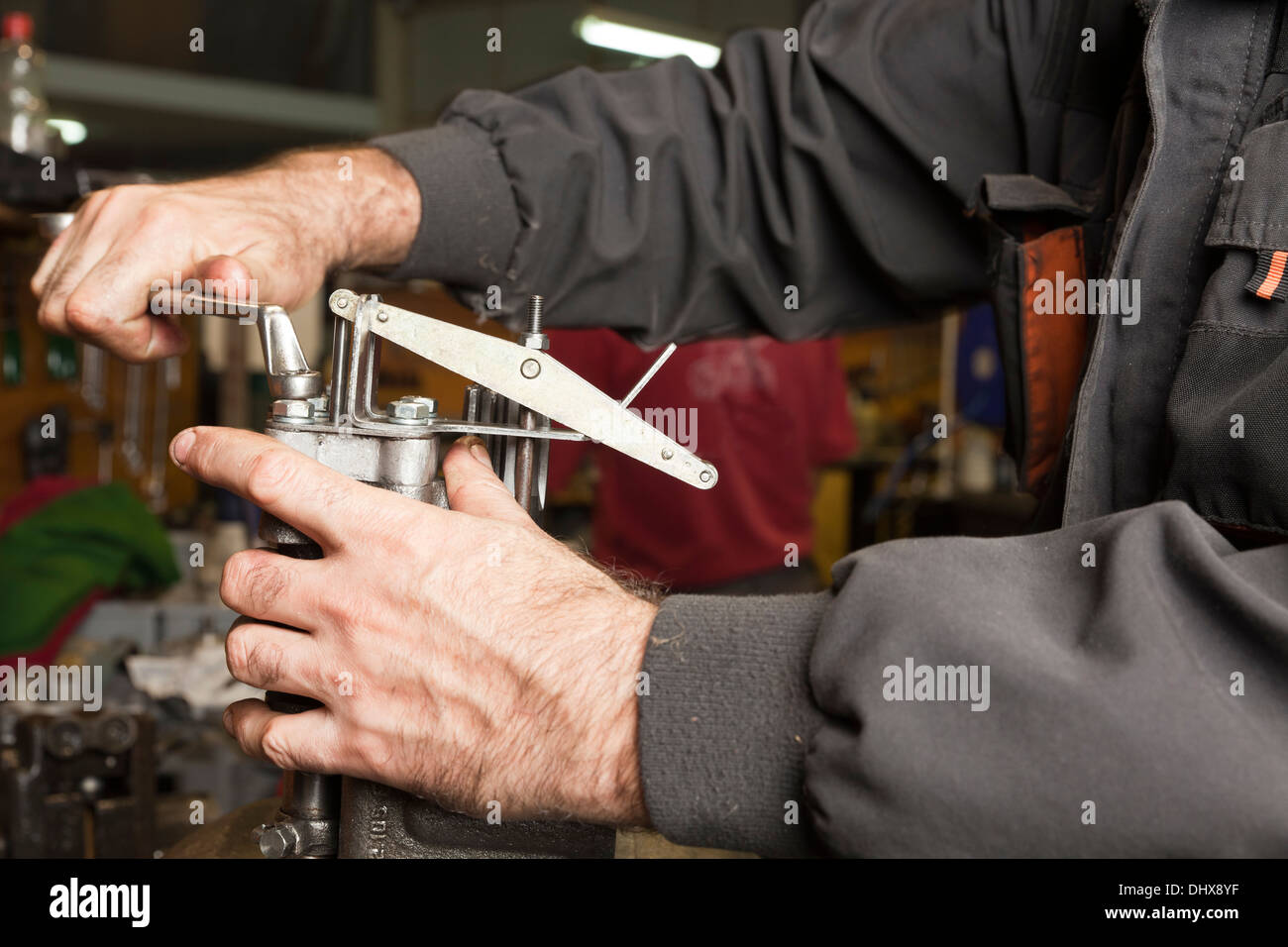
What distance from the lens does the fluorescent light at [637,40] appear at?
5160 mm

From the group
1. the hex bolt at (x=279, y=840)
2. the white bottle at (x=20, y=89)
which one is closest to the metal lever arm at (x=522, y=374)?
the hex bolt at (x=279, y=840)

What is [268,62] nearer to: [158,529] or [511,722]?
[158,529]

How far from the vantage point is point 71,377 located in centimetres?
281

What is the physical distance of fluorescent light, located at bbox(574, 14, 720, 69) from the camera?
5160mm

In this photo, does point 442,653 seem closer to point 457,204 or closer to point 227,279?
point 227,279

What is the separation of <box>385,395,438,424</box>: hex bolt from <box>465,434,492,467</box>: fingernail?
6 centimetres

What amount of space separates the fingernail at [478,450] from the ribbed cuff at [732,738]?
0.24 metres

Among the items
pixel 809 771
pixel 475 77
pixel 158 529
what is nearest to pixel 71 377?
pixel 158 529

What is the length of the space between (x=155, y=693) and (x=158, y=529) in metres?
0.62

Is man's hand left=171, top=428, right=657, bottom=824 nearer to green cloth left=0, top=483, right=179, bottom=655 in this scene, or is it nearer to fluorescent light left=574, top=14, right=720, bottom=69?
green cloth left=0, top=483, right=179, bottom=655

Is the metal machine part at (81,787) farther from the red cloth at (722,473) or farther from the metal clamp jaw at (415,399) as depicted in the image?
the red cloth at (722,473)

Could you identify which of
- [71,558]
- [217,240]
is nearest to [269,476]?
[217,240]

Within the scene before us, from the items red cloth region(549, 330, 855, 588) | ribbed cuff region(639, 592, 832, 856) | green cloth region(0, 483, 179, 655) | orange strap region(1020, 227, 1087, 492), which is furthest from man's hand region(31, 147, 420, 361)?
red cloth region(549, 330, 855, 588)

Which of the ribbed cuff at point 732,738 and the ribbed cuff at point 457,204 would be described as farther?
the ribbed cuff at point 457,204
